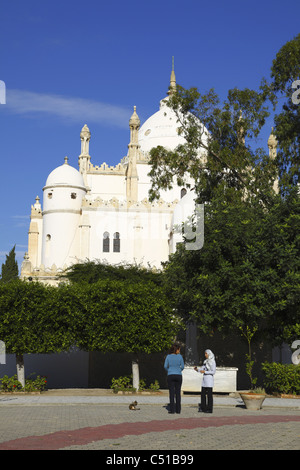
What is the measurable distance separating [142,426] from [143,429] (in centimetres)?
51

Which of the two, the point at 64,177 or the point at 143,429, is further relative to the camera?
the point at 64,177

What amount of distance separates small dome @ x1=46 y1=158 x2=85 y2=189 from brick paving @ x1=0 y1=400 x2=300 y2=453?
3734 centimetres

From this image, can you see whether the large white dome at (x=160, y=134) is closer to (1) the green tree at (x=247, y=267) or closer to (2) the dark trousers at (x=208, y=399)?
(1) the green tree at (x=247, y=267)

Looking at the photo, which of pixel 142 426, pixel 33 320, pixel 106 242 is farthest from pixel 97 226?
pixel 142 426

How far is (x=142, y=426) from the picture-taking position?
1254 cm

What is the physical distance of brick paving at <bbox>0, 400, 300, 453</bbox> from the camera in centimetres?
1013

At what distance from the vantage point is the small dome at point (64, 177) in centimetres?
5319

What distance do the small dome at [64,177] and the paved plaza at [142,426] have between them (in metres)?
35.9

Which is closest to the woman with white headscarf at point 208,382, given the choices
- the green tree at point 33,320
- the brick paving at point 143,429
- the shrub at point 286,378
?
the brick paving at point 143,429

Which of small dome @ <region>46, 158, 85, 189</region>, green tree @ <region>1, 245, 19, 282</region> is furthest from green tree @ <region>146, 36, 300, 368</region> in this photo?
green tree @ <region>1, 245, 19, 282</region>

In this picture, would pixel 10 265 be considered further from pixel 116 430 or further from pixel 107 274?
pixel 116 430

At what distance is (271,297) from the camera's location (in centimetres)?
2206

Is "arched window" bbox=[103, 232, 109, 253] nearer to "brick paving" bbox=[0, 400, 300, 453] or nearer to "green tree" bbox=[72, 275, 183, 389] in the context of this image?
"green tree" bbox=[72, 275, 183, 389]
